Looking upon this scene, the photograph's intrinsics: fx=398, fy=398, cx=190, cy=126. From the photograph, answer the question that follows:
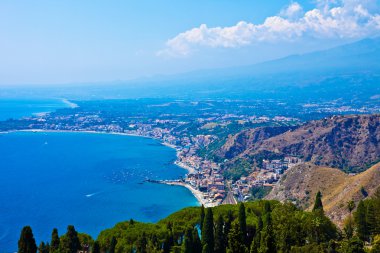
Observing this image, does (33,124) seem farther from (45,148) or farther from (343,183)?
(343,183)

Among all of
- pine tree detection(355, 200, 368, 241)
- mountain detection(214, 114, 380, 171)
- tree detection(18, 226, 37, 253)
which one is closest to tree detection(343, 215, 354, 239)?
pine tree detection(355, 200, 368, 241)

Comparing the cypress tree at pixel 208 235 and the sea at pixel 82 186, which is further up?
the cypress tree at pixel 208 235

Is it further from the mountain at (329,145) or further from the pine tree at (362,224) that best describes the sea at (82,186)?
the pine tree at (362,224)

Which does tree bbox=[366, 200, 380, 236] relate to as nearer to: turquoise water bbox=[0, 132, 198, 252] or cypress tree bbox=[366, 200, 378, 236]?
cypress tree bbox=[366, 200, 378, 236]

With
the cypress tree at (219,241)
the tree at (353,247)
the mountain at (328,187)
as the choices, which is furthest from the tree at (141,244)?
the mountain at (328,187)

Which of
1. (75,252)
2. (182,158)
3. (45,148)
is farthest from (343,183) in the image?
(45,148)

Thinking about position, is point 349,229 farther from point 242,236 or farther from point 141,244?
point 141,244
